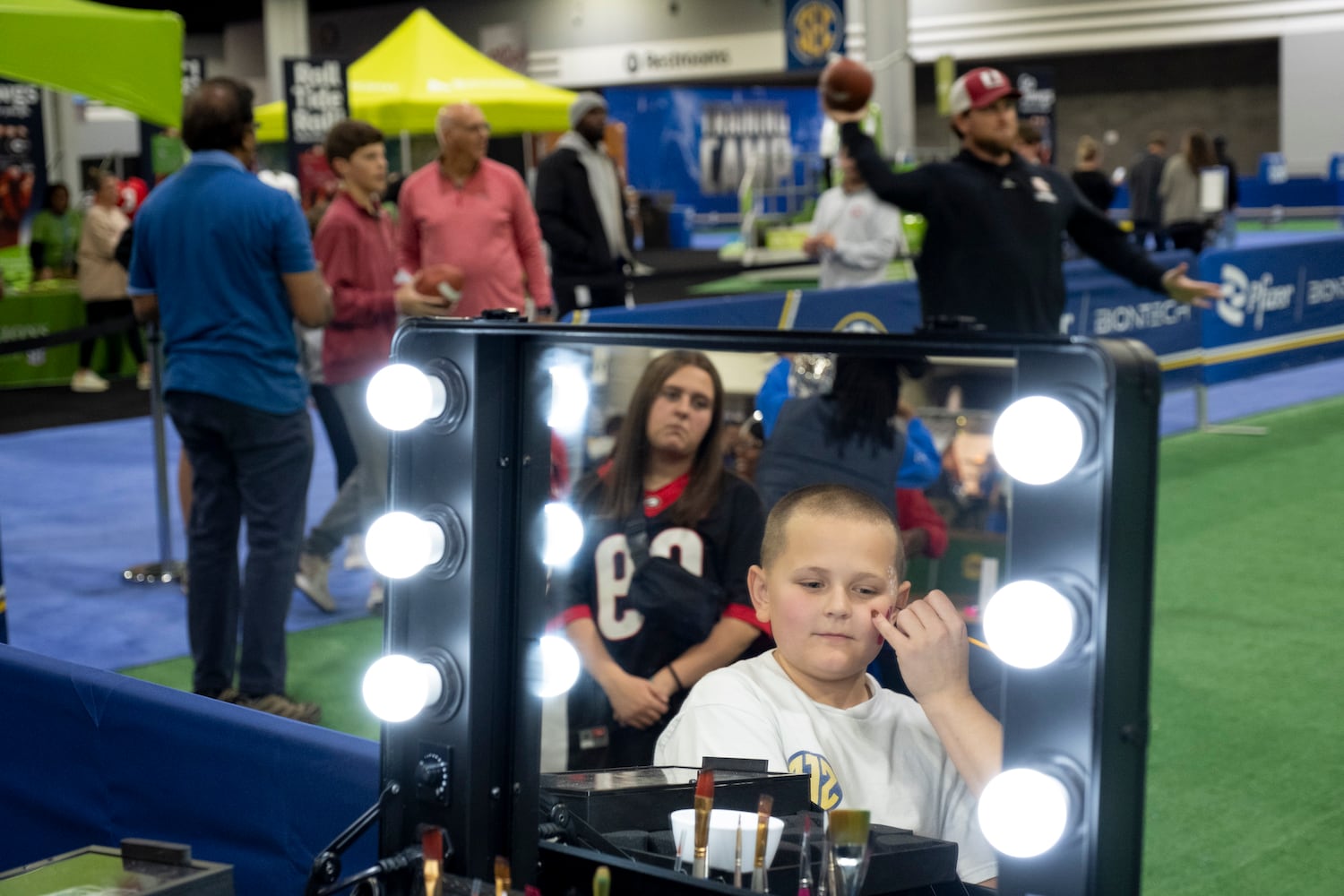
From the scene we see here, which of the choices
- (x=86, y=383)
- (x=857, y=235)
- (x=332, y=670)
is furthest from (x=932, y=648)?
(x=86, y=383)

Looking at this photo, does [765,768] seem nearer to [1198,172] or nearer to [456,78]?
[456,78]

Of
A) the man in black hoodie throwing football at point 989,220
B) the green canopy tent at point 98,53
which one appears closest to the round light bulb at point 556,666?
the man in black hoodie throwing football at point 989,220

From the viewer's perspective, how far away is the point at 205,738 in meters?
2.15

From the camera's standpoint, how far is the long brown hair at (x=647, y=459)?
5.87 feet

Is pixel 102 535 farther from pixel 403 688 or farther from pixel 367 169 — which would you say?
pixel 403 688

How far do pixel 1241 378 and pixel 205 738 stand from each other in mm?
8261

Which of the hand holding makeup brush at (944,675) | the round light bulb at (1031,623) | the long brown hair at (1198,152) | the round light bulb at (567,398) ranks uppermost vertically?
the long brown hair at (1198,152)

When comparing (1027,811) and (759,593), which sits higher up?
(759,593)

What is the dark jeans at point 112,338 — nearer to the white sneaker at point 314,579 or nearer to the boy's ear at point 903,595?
the white sneaker at point 314,579

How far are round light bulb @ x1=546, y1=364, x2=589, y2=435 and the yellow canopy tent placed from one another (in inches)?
466

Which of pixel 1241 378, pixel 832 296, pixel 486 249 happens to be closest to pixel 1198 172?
pixel 1241 378

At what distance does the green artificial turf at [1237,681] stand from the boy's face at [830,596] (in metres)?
1.71

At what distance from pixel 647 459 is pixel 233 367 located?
2144 millimetres

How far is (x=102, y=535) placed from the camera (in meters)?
6.58
